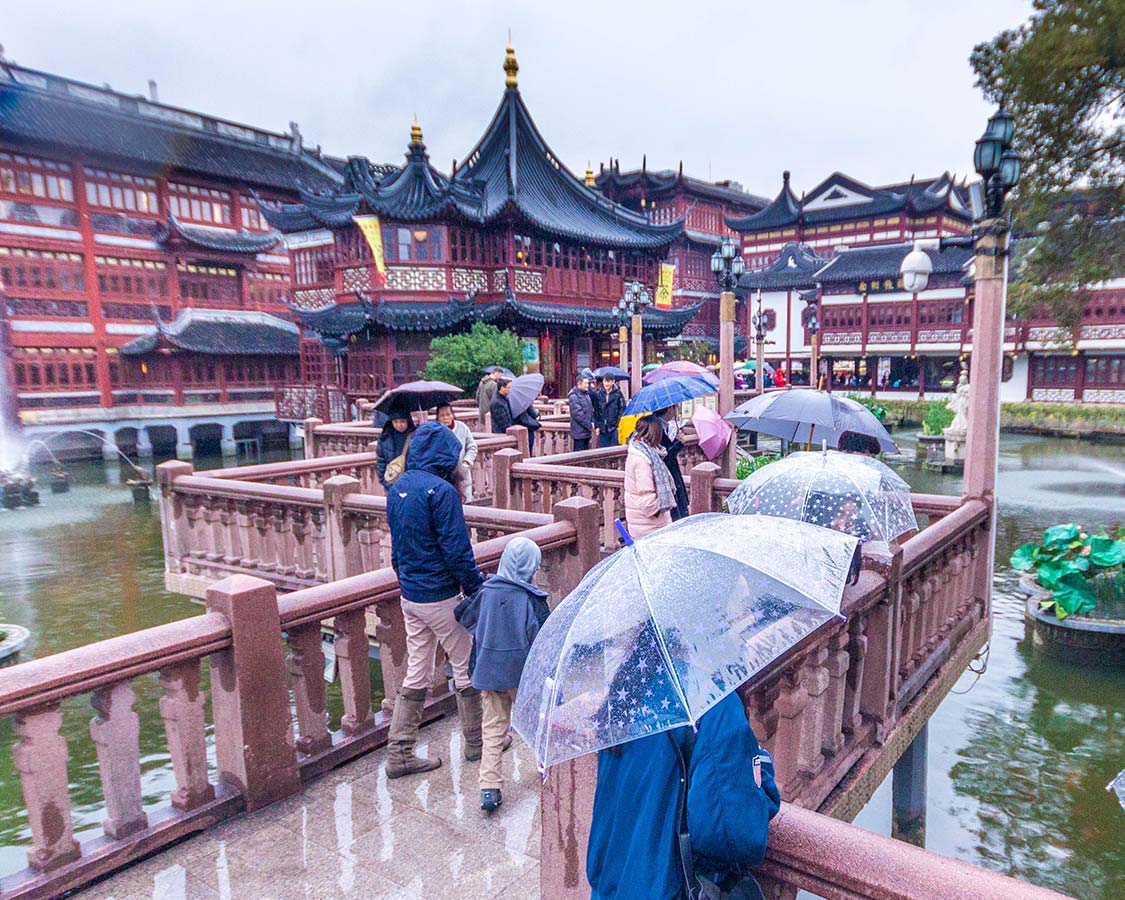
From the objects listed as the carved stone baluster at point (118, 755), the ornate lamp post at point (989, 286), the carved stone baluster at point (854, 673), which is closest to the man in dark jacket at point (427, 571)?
the carved stone baluster at point (118, 755)

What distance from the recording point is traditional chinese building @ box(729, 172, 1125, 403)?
1385 inches

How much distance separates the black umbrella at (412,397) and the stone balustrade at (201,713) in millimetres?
1424

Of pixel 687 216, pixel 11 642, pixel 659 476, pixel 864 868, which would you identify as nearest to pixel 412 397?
pixel 659 476

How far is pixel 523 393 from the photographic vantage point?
36.3 feet

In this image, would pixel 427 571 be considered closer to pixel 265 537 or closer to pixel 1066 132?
pixel 265 537

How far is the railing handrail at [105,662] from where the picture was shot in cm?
285

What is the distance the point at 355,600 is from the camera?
4.11 m

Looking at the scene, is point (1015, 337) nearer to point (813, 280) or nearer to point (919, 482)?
point (813, 280)

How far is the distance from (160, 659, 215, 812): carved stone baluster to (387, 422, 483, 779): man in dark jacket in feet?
3.14

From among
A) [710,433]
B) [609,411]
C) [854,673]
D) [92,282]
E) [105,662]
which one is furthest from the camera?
[92,282]

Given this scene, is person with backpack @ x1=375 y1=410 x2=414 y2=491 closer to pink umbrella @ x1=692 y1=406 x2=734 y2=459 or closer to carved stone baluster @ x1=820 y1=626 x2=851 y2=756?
pink umbrella @ x1=692 y1=406 x2=734 y2=459

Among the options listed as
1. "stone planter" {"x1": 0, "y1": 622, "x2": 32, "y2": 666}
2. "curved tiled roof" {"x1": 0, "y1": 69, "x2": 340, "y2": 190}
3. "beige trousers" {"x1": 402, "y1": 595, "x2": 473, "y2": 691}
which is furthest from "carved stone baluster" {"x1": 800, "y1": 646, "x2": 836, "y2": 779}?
"curved tiled roof" {"x1": 0, "y1": 69, "x2": 340, "y2": 190}

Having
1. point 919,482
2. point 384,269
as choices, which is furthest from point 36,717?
point 384,269

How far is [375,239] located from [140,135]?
45.7 feet
